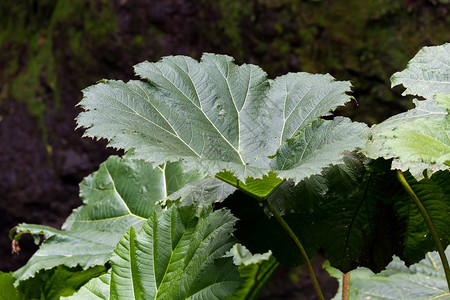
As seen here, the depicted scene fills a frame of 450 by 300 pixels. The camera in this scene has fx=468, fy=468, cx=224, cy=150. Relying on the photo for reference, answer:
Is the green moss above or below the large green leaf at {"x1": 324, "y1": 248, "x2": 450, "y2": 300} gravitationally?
above

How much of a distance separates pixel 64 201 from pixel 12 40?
121 cm

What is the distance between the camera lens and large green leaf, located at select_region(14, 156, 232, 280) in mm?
1022

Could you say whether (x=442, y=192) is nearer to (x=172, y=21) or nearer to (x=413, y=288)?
(x=413, y=288)

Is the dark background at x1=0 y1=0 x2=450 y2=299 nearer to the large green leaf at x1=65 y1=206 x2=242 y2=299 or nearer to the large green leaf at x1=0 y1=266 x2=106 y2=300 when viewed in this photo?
the large green leaf at x1=0 y1=266 x2=106 y2=300

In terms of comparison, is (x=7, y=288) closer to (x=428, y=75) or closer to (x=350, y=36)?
(x=428, y=75)

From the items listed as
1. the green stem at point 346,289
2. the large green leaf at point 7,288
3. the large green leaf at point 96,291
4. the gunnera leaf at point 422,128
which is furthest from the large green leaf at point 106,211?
the gunnera leaf at point 422,128

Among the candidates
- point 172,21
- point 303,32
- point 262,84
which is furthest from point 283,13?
point 262,84

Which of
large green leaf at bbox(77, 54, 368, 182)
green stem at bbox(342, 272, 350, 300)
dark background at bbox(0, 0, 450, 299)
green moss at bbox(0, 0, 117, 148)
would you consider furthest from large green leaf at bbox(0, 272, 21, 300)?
green moss at bbox(0, 0, 117, 148)

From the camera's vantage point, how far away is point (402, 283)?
1101mm

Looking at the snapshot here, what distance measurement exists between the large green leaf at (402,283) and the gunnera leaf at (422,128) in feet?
1.54

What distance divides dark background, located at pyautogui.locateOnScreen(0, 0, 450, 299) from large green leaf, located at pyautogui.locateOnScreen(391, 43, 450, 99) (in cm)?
154

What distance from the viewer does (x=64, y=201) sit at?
274 cm

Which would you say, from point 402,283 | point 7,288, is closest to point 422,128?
point 402,283

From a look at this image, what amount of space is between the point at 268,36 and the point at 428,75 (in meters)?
1.69
